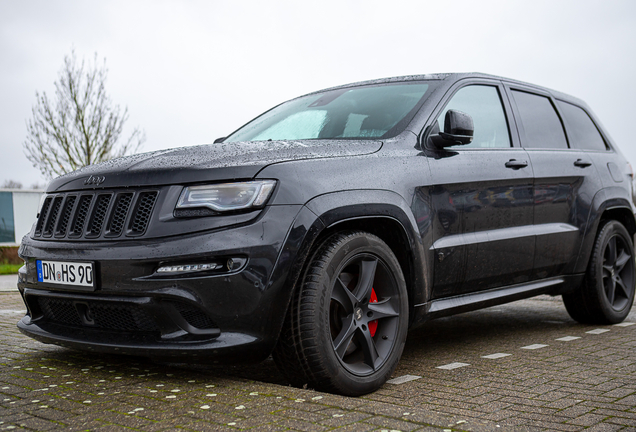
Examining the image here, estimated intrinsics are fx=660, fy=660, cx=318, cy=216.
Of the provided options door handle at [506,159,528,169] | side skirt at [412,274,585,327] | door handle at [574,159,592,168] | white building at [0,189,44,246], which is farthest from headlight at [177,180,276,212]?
white building at [0,189,44,246]

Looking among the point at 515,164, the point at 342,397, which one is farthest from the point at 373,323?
the point at 515,164

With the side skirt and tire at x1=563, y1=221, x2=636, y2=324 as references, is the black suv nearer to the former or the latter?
the side skirt

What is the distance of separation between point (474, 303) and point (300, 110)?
1825 mm

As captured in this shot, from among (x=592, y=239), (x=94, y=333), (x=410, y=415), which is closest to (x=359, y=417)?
(x=410, y=415)

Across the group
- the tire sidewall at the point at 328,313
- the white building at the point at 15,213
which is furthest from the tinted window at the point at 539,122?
the white building at the point at 15,213

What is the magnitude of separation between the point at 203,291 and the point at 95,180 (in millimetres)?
914

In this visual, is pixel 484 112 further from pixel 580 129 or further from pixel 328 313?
pixel 328 313

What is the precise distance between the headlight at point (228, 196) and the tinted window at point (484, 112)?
178 cm

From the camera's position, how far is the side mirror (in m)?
3.89

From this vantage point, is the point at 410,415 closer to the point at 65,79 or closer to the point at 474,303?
the point at 474,303

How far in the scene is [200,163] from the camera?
125 inches

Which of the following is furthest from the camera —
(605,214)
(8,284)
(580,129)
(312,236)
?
(8,284)

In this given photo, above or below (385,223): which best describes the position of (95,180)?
above

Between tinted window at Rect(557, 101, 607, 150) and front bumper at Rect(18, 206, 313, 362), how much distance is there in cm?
344
